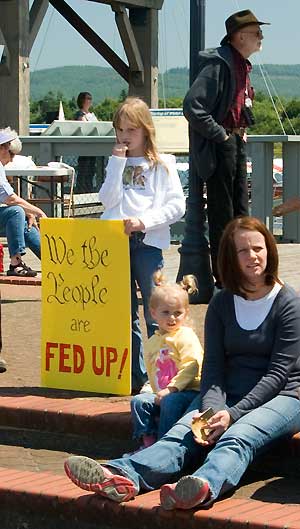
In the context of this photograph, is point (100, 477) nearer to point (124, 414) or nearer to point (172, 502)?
point (172, 502)

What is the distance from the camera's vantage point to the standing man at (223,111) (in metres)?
8.85

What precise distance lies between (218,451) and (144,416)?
72 cm

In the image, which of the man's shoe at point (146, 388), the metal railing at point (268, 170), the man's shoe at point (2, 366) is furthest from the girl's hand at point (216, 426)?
the metal railing at point (268, 170)

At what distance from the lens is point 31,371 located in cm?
762

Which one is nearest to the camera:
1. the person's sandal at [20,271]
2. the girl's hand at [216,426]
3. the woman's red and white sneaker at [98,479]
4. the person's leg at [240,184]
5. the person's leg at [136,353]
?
the woman's red and white sneaker at [98,479]

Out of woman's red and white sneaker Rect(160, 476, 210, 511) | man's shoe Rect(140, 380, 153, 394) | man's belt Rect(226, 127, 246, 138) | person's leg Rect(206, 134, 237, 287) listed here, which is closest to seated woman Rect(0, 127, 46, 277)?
person's leg Rect(206, 134, 237, 287)

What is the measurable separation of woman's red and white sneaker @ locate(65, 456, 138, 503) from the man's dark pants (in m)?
4.08

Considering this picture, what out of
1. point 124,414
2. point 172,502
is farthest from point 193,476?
point 124,414

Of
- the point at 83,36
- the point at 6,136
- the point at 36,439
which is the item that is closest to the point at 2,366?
the point at 36,439

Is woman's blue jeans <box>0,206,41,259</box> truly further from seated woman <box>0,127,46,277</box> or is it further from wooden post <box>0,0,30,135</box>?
wooden post <box>0,0,30,135</box>

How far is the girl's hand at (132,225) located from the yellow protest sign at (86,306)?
4 cm

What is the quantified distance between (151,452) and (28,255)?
8908 mm

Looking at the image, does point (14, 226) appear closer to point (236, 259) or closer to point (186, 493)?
point (236, 259)

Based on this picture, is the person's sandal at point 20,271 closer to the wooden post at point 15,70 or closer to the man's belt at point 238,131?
the man's belt at point 238,131
